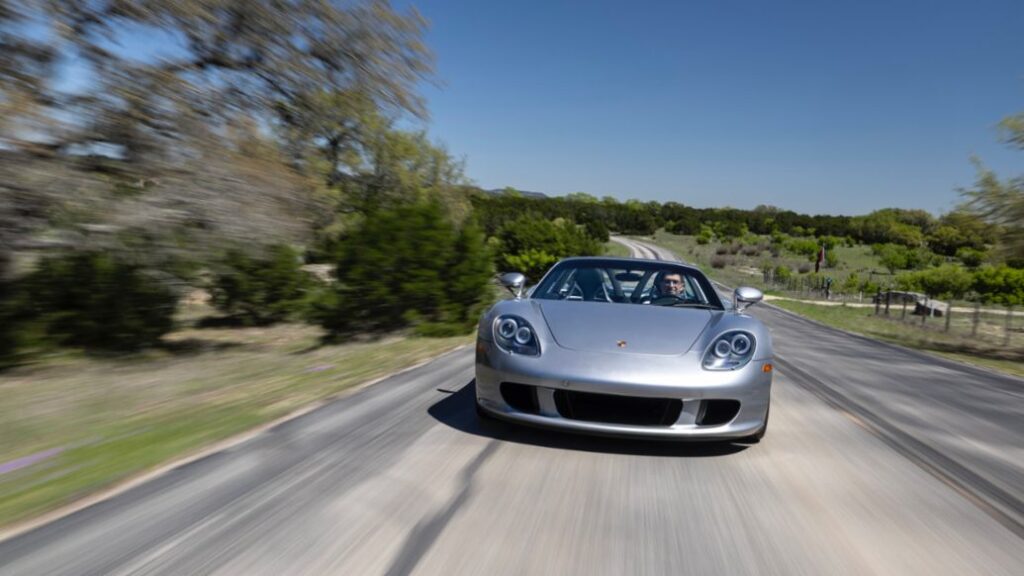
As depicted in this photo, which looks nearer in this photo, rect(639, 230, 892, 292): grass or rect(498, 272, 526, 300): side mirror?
rect(498, 272, 526, 300): side mirror

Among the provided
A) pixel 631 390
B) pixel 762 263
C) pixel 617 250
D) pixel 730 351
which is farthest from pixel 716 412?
pixel 762 263

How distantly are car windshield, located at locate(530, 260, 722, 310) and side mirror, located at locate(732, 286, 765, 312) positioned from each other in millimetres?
161

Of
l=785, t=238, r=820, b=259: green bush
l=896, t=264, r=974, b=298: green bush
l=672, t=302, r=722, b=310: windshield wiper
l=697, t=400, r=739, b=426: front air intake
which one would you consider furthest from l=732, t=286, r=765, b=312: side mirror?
l=785, t=238, r=820, b=259: green bush

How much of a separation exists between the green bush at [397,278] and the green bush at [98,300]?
9.40 ft

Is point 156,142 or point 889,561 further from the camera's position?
point 156,142

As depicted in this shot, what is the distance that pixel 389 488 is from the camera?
140 inches

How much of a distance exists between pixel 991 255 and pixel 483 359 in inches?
757

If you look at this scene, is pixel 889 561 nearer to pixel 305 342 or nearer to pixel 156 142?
pixel 156 142

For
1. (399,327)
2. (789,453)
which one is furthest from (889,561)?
(399,327)

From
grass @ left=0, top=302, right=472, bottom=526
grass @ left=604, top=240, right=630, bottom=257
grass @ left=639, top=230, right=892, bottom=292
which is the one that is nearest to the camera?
grass @ left=0, top=302, right=472, bottom=526

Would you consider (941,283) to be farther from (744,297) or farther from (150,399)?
(150,399)

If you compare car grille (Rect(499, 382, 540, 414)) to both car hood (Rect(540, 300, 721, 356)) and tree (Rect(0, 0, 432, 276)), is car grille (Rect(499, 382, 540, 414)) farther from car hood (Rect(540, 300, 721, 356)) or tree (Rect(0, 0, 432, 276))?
tree (Rect(0, 0, 432, 276))

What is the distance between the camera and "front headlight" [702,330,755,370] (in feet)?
13.8

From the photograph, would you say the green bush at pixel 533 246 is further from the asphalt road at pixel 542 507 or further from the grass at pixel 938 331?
the asphalt road at pixel 542 507
